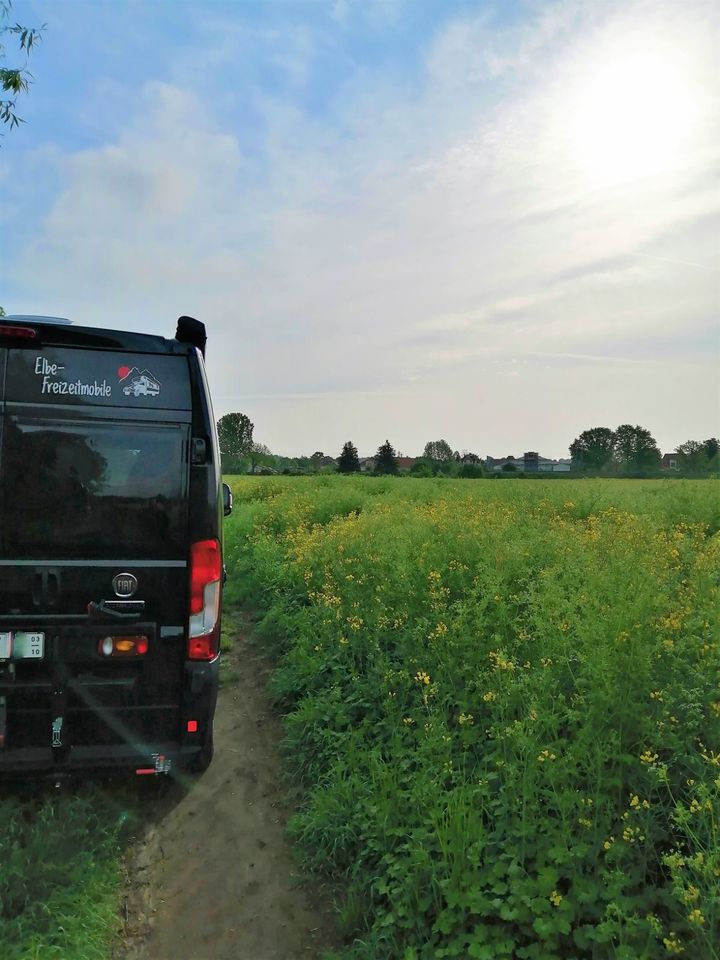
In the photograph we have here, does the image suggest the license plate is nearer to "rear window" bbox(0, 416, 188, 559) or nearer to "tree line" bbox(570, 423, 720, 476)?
"rear window" bbox(0, 416, 188, 559)

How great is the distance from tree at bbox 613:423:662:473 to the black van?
42613mm

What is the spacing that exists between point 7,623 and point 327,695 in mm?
2450

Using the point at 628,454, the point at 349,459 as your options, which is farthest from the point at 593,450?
the point at 349,459

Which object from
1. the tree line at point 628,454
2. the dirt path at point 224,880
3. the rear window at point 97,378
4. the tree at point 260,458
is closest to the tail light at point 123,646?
the dirt path at point 224,880

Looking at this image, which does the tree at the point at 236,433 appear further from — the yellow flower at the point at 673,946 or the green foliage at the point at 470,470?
the yellow flower at the point at 673,946

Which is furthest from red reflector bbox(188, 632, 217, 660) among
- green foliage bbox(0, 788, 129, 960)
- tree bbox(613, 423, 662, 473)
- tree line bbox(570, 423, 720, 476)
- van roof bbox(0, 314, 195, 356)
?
tree bbox(613, 423, 662, 473)

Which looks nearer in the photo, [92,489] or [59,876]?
[59,876]

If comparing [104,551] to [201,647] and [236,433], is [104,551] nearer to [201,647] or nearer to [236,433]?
[201,647]

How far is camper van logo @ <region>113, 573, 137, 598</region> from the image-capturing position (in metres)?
3.88

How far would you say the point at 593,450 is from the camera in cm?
5512

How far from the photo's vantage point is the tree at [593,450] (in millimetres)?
48825

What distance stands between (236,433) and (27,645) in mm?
83825

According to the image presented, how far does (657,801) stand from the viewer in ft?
11.1

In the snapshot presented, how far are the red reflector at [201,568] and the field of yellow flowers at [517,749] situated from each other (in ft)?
4.81
